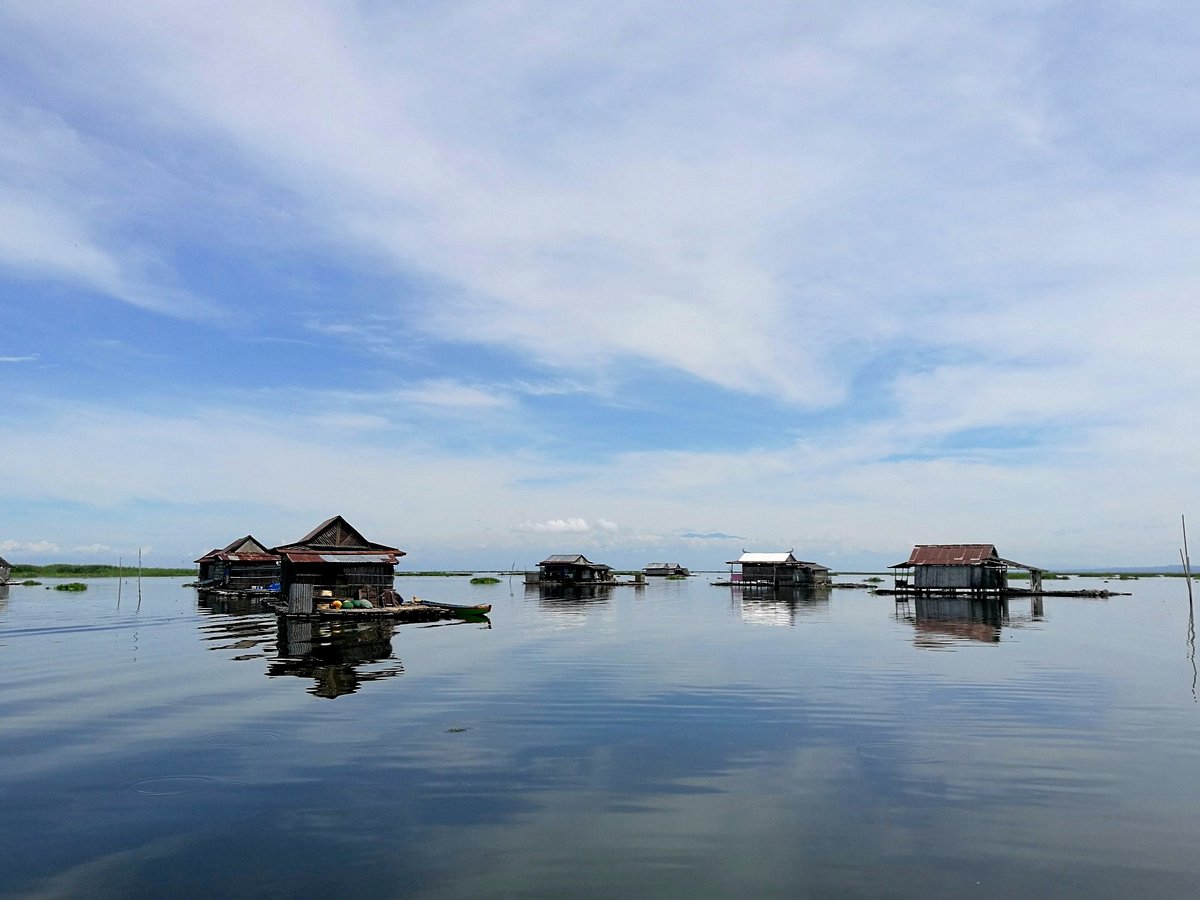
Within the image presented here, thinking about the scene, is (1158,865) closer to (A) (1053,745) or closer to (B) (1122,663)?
(A) (1053,745)

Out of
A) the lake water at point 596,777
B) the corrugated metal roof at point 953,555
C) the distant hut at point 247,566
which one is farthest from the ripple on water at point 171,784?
the corrugated metal roof at point 953,555

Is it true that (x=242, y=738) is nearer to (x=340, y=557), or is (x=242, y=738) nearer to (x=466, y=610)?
(x=340, y=557)

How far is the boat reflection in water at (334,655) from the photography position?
88.8 ft

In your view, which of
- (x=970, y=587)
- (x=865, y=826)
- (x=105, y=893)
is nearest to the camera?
(x=105, y=893)

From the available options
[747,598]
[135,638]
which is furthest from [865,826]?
[747,598]

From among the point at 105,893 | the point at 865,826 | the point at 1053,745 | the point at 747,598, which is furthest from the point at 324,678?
the point at 747,598

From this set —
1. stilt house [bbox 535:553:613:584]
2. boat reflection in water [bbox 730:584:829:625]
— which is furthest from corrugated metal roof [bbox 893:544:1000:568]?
stilt house [bbox 535:553:613:584]

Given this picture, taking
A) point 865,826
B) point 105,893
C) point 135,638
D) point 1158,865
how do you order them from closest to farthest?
point 105,893
point 1158,865
point 865,826
point 135,638

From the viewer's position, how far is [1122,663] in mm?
32781

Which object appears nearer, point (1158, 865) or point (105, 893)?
point (105, 893)

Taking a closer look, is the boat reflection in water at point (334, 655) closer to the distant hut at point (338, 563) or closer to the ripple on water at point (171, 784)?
the distant hut at point (338, 563)

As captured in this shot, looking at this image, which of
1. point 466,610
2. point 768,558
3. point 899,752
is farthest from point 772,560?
point 899,752

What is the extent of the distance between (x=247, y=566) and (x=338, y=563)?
36.6 m

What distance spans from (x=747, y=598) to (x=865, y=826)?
3174 inches
